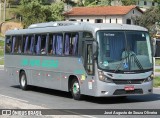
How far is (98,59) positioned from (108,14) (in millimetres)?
80339

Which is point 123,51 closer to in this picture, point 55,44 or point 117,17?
point 55,44

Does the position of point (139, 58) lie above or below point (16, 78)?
above

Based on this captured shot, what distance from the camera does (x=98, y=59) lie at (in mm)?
16344

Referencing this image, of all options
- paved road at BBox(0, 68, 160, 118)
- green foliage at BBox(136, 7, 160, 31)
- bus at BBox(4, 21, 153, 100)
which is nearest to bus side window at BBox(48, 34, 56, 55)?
bus at BBox(4, 21, 153, 100)

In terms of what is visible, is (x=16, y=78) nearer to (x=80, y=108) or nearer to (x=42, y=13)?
(x=80, y=108)

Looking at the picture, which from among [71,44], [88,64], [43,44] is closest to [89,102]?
[88,64]

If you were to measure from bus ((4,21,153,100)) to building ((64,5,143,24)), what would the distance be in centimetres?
7546

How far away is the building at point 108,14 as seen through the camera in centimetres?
9538

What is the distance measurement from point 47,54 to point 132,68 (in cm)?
473

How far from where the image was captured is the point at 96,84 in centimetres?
1633

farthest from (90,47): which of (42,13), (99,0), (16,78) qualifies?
(99,0)

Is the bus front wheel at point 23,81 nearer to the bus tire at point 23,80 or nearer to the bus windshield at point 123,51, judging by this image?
the bus tire at point 23,80

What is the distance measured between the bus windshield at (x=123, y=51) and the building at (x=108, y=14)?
77.3 m

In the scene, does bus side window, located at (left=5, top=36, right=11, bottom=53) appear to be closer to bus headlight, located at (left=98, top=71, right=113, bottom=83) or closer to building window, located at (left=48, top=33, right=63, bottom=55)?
building window, located at (left=48, top=33, right=63, bottom=55)
